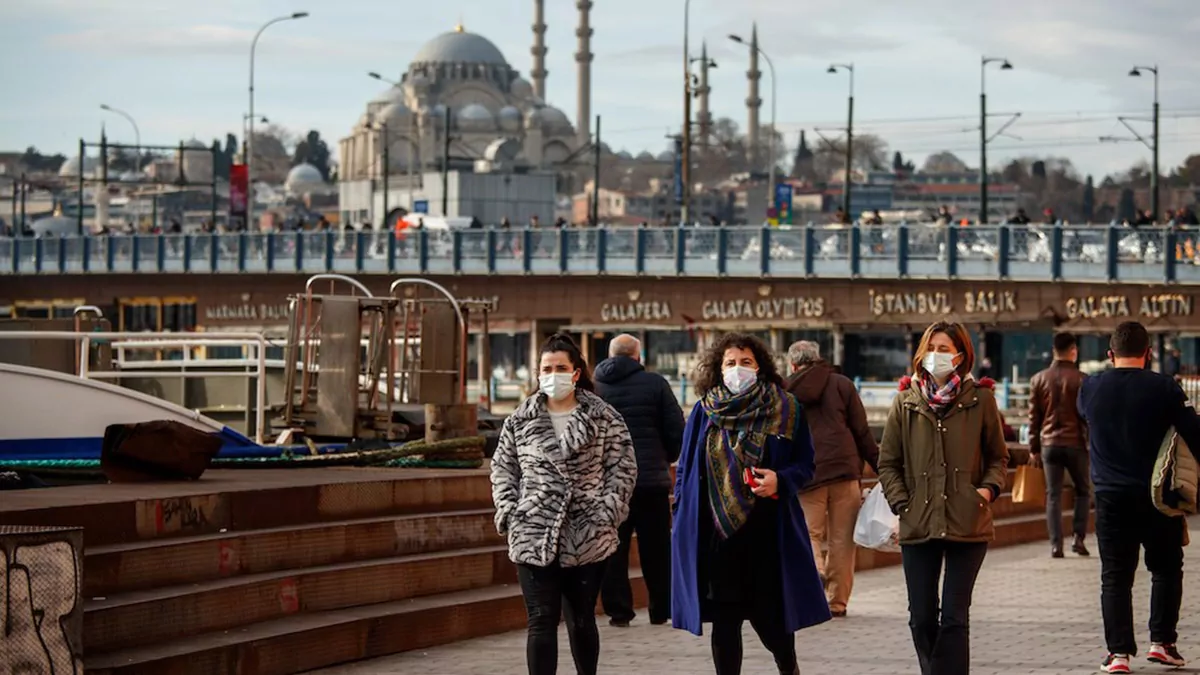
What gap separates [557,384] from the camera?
8719mm

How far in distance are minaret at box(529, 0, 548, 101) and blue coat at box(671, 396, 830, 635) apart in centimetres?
17404

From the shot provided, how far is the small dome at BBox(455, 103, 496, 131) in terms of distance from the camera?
545 feet

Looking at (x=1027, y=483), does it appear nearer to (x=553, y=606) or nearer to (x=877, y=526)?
(x=877, y=526)

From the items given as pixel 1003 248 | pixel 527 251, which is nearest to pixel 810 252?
pixel 1003 248

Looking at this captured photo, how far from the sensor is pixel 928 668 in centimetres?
896

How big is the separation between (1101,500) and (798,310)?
37243mm

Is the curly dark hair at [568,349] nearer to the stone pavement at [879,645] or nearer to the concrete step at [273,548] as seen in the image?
the stone pavement at [879,645]

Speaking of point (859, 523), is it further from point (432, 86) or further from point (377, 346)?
point (432, 86)

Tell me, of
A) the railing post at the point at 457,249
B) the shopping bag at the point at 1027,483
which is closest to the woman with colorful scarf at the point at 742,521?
the shopping bag at the point at 1027,483

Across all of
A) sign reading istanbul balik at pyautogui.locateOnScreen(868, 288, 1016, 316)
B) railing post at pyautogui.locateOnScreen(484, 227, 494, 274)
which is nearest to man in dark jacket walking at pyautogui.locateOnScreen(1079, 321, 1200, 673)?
sign reading istanbul balik at pyautogui.locateOnScreen(868, 288, 1016, 316)

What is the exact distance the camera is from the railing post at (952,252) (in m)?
42.5

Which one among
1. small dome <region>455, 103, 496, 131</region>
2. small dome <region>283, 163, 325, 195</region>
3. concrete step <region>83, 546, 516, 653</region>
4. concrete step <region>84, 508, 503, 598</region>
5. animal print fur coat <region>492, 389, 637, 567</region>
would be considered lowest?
concrete step <region>83, 546, 516, 653</region>

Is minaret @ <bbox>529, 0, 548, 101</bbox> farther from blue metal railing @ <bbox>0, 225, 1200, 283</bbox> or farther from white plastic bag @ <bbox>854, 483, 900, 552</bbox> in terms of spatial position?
white plastic bag @ <bbox>854, 483, 900, 552</bbox>

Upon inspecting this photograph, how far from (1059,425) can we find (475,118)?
15270 cm
